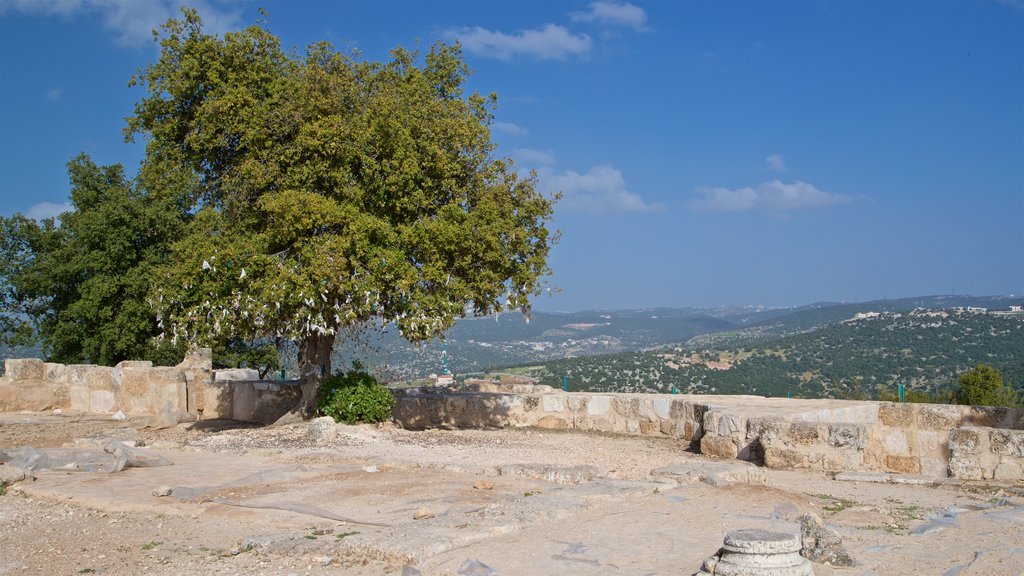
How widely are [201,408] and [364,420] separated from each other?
257 inches

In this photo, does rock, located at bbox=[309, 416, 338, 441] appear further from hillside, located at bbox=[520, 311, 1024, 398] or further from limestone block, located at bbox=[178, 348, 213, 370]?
hillside, located at bbox=[520, 311, 1024, 398]

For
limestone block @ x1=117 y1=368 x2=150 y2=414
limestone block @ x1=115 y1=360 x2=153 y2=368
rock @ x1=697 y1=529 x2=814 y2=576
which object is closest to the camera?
rock @ x1=697 y1=529 x2=814 y2=576

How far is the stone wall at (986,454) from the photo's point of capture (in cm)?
1073

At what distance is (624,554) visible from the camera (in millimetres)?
6383

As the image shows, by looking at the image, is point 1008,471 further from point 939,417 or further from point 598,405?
point 598,405

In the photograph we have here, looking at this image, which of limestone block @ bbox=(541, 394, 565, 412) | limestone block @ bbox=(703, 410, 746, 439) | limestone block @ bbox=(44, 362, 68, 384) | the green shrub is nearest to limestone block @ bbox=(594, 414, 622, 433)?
limestone block @ bbox=(541, 394, 565, 412)

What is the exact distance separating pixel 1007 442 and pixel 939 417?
2005 mm

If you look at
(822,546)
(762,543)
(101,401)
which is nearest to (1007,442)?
(822,546)

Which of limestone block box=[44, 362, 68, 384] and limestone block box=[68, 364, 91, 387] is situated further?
limestone block box=[44, 362, 68, 384]

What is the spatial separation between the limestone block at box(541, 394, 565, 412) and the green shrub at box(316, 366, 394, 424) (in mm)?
3124

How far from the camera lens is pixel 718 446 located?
1276 cm

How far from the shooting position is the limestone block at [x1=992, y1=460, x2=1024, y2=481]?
10672mm

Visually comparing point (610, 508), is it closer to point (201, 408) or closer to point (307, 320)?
point (307, 320)

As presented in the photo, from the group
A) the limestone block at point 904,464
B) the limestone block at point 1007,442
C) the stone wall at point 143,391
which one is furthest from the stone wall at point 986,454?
the stone wall at point 143,391
